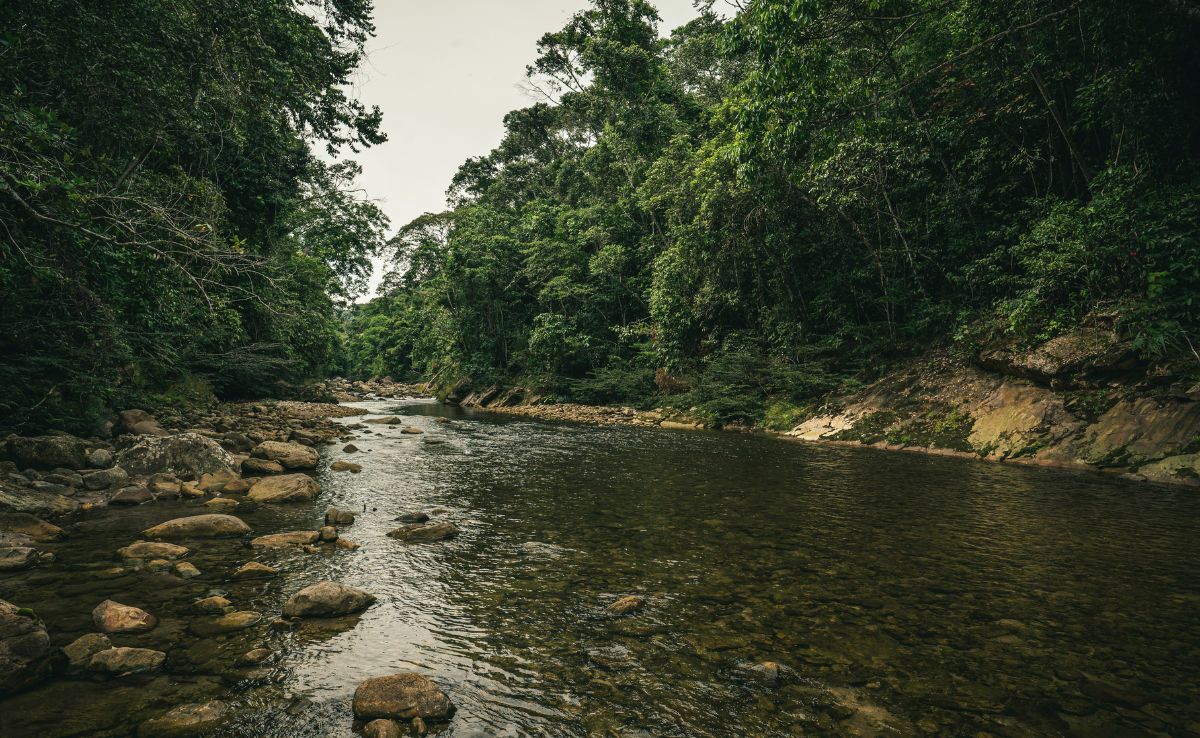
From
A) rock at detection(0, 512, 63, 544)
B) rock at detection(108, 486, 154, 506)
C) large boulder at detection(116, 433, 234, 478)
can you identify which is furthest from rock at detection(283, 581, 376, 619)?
large boulder at detection(116, 433, 234, 478)

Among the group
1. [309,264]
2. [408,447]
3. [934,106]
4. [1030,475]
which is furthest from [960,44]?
[309,264]

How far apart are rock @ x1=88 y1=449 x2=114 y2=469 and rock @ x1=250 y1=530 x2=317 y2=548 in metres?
4.45

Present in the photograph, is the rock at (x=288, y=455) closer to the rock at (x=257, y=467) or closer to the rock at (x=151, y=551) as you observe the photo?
the rock at (x=257, y=467)

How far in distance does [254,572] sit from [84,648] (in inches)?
54.9

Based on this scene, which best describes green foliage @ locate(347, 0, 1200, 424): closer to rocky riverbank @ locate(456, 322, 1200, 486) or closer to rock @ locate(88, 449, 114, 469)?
rocky riverbank @ locate(456, 322, 1200, 486)

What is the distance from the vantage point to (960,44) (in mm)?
12742

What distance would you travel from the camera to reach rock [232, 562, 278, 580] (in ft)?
14.4

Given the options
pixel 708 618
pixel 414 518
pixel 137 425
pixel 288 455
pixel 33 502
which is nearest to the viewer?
pixel 708 618

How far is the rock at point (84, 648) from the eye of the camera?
2973 mm

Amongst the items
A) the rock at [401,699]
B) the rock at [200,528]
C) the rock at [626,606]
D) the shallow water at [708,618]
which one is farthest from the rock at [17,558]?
the rock at [626,606]

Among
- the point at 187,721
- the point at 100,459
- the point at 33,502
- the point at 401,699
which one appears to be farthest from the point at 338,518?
the point at 100,459

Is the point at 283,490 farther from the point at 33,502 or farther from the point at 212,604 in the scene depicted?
the point at 212,604

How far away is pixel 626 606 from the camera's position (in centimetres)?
383

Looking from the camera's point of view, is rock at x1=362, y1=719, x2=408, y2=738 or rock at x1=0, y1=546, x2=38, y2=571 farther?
rock at x1=0, y1=546, x2=38, y2=571
